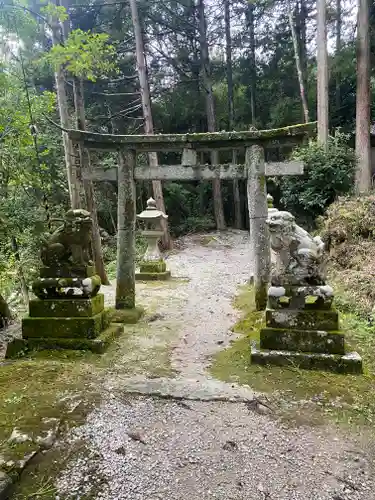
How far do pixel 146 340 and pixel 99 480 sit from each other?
104 inches

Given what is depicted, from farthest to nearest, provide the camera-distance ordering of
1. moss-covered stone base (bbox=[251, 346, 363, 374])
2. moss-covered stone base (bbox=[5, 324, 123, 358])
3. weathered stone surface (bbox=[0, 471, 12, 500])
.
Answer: moss-covered stone base (bbox=[5, 324, 123, 358]) → moss-covered stone base (bbox=[251, 346, 363, 374]) → weathered stone surface (bbox=[0, 471, 12, 500])

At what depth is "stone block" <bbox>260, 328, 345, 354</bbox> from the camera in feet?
11.8

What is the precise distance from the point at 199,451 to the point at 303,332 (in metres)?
1.79

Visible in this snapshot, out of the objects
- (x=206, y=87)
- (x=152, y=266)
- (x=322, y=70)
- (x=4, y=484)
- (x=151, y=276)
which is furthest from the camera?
(x=206, y=87)

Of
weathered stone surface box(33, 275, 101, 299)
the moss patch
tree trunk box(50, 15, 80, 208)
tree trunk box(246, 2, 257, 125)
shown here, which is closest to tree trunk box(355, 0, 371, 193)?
tree trunk box(246, 2, 257, 125)

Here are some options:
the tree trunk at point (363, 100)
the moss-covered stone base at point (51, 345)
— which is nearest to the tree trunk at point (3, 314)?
the moss-covered stone base at point (51, 345)

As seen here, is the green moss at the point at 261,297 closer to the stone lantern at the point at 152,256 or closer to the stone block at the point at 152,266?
the stone lantern at the point at 152,256

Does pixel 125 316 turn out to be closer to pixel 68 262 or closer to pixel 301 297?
pixel 68 262

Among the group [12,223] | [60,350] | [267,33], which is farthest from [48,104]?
[267,33]

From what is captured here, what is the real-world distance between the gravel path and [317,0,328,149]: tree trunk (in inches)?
381

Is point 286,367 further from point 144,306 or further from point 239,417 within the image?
point 144,306

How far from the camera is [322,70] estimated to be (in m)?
10.8

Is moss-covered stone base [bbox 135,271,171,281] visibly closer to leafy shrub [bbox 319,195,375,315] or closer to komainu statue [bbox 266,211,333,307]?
leafy shrub [bbox 319,195,375,315]

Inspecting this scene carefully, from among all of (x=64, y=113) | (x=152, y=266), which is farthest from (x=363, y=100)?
(x=64, y=113)
